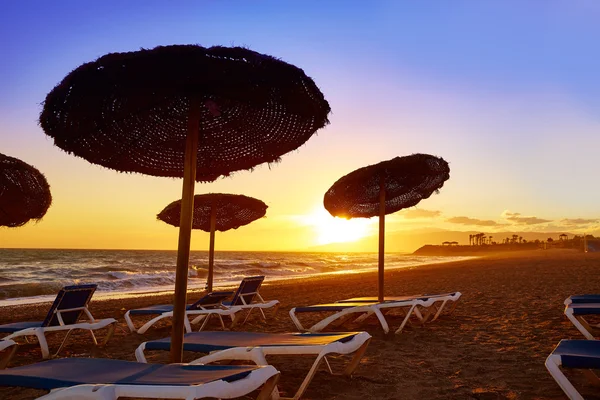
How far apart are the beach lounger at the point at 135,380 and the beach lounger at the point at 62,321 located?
2.63m

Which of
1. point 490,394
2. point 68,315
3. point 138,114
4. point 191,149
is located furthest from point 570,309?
point 68,315

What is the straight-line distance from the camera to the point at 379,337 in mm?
5980

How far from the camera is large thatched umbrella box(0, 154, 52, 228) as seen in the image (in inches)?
234

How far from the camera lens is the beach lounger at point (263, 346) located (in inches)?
133

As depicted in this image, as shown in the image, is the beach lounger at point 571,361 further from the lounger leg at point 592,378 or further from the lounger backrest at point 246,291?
the lounger backrest at point 246,291

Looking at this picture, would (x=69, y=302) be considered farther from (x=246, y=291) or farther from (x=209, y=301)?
(x=246, y=291)

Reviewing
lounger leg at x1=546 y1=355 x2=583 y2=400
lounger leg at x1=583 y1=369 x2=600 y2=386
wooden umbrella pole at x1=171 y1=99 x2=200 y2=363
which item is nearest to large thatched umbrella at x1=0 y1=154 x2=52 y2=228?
wooden umbrella pole at x1=171 y1=99 x2=200 y2=363

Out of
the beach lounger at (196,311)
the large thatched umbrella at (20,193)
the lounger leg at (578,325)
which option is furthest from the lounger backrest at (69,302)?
the lounger leg at (578,325)

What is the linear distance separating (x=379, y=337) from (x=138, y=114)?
391cm

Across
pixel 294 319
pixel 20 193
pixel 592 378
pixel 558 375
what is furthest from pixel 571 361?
pixel 20 193

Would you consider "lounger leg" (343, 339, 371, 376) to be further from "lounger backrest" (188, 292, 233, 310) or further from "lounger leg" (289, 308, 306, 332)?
"lounger backrest" (188, 292, 233, 310)

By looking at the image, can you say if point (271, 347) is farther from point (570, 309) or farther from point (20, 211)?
point (20, 211)

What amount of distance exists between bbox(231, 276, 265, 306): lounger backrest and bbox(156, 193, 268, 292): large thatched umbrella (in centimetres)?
175

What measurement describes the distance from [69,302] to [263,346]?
3.36 metres
